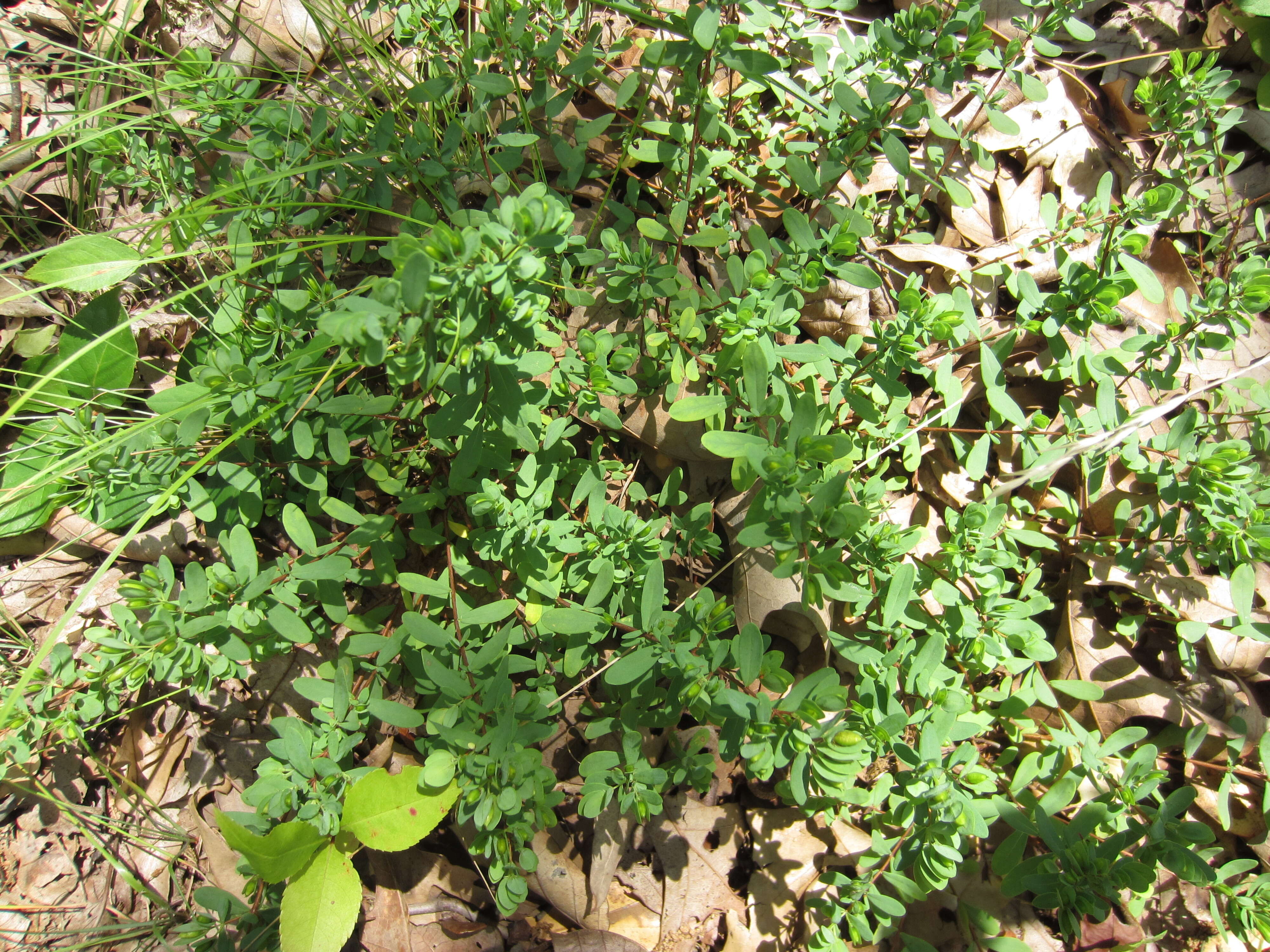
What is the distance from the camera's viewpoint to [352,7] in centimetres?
353

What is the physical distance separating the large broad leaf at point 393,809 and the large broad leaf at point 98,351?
198cm

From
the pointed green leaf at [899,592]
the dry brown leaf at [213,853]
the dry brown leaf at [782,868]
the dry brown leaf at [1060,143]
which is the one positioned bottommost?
the dry brown leaf at [782,868]

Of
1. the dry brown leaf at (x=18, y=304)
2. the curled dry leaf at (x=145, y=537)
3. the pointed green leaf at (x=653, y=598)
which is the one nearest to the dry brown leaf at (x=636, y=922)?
the pointed green leaf at (x=653, y=598)

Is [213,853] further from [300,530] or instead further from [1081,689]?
[1081,689]

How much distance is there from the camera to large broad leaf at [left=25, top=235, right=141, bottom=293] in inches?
122

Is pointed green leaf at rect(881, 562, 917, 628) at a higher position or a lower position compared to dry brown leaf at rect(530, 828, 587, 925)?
higher

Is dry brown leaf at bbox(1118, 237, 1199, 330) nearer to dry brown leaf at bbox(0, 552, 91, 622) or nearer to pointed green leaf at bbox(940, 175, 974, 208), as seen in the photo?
pointed green leaf at bbox(940, 175, 974, 208)

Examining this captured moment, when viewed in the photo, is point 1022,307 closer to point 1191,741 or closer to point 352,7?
point 1191,741

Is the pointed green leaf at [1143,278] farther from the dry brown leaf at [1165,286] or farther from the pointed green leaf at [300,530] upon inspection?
the pointed green leaf at [300,530]

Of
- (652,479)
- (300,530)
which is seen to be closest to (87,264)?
(300,530)

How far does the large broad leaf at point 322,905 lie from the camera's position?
2508 millimetres

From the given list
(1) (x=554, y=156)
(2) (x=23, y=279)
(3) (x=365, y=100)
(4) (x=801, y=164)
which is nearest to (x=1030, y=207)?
(4) (x=801, y=164)

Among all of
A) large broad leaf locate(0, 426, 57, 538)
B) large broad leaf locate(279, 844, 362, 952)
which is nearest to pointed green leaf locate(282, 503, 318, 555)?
large broad leaf locate(0, 426, 57, 538)

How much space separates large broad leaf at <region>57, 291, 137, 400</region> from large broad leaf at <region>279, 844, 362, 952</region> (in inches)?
82.8
